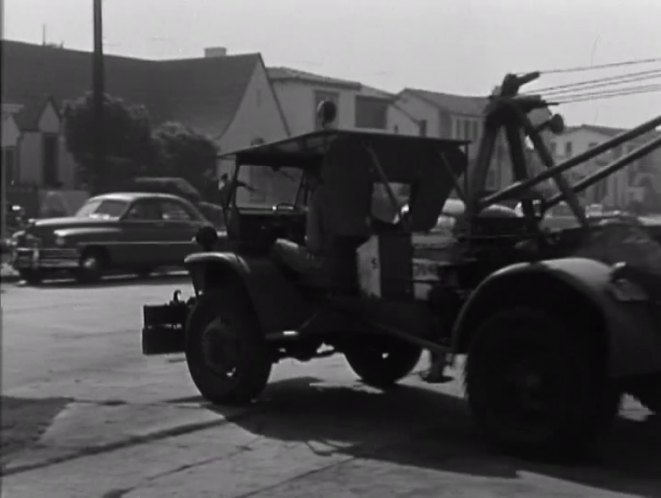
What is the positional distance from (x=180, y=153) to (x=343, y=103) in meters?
16.0

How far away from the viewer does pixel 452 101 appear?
41.1ft

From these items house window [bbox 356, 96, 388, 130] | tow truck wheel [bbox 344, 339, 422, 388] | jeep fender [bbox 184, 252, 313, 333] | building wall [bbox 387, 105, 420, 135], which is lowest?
→ tow truck wheel [bbox 344, 339, 422, 388]

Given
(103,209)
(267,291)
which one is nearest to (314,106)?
(103,209)

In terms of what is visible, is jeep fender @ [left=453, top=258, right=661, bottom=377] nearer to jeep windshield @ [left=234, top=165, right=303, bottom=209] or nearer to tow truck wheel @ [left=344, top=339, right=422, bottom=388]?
tow truck wheel @ [left=344, top=339, right=422, bottom=388]

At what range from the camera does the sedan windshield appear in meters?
24.3

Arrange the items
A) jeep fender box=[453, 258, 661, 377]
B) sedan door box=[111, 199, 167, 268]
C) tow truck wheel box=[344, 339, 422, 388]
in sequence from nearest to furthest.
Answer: jeep fender box=[453, 258, 661, 377], tow truck wheel box=[344, 339, 422, 388], sedan door box=[111, 199, 167, 268]

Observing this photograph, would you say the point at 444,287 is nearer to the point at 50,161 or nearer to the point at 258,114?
the point at 50,161

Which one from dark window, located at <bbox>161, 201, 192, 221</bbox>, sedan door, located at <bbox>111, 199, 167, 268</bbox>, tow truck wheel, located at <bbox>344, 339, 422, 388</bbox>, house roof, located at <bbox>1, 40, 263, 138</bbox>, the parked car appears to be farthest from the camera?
the parked car

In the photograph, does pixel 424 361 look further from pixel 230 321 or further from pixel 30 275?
pixel 30 275

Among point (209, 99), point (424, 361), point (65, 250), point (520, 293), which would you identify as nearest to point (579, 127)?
point (520, 293)

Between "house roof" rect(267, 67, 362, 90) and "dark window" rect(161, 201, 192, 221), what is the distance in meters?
3.02

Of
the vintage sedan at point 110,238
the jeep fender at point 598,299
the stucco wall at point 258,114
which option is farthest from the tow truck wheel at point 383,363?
the stucco wall at point 258,114

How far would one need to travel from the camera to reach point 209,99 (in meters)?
31.6

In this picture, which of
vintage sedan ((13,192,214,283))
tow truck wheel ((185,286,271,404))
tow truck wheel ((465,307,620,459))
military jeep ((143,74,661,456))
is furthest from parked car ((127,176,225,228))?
tow truck wheel ((465,307,620,459))
